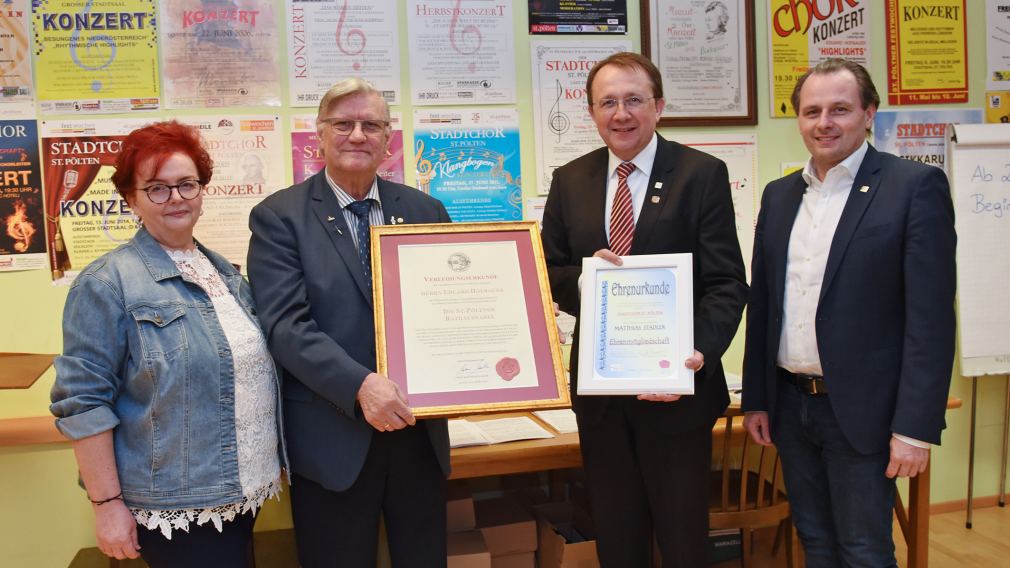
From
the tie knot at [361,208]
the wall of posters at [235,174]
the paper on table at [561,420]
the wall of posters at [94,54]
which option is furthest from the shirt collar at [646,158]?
the wall of posters at [94,54]

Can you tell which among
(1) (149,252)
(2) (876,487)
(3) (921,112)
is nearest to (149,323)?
(1) (149,252)

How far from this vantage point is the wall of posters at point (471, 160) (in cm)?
305

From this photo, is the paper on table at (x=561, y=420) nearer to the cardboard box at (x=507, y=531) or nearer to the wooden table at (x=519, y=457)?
the wooden table at (x=519, y=457)

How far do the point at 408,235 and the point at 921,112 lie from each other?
283 cm

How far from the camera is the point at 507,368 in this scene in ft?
6.01

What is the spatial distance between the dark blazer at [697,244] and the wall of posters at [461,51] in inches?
48.4

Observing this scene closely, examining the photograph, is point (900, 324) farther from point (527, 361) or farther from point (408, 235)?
point (408, 235)

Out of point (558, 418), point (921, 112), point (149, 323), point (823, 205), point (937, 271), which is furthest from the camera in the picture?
point (921, 112)

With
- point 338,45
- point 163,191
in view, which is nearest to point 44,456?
point 163,191

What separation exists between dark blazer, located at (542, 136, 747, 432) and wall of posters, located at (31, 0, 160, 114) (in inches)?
75.9

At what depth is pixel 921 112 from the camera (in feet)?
11.4

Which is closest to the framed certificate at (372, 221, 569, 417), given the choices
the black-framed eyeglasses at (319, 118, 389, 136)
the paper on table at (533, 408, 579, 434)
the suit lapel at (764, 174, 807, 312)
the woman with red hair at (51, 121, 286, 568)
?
the black-framed eyeglasses at (319, 118, 389, 136)

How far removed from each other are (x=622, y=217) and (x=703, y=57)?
160 centimetres

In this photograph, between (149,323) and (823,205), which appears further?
(823,205)
